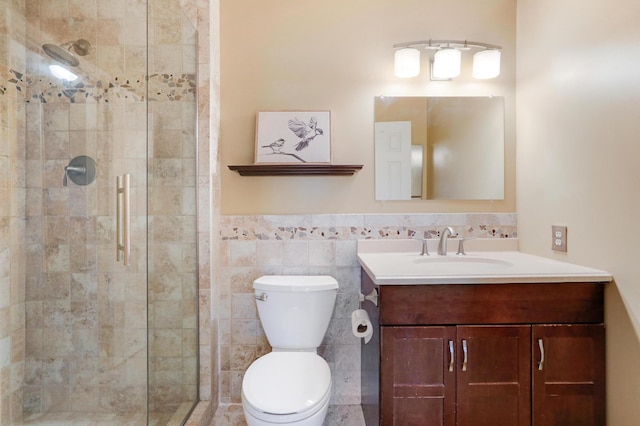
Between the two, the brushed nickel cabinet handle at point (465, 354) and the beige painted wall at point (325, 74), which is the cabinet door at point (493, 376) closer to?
the brushed nickel cabinet handle at point (465, 354)

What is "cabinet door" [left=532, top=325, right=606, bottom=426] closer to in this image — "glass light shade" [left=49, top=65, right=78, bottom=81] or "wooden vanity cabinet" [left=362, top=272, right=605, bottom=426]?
"wooden vanity cabinet" [left=362, top=272, right=605, bottom=426]

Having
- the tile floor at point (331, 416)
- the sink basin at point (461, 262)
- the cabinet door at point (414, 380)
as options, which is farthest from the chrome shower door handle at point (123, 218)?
the sink basin at point (461, 262)

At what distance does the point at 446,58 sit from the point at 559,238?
1.11 m

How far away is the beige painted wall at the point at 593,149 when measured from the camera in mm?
1219

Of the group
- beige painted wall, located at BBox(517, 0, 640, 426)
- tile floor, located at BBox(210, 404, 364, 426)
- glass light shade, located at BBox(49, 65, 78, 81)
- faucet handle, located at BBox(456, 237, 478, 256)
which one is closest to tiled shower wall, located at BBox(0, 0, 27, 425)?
glass light shade, located at BBox(49, 65, 78, 81)

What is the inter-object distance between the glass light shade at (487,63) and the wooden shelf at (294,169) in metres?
0.91

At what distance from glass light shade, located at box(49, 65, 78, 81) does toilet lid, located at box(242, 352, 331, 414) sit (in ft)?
5.41

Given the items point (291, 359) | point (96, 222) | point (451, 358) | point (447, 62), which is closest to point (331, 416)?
point (291, 359)

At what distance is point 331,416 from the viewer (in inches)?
72.1

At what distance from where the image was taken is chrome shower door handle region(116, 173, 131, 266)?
1.50 metres

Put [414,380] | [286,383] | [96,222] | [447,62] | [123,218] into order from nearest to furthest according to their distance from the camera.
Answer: [414,380]
[286,383]
[123,218]
[96,222]
[447,62]

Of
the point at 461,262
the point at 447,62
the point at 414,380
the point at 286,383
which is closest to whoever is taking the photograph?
the point at 414,380

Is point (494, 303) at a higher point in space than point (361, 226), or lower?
lower

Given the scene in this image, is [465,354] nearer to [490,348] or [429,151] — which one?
[490,348]
